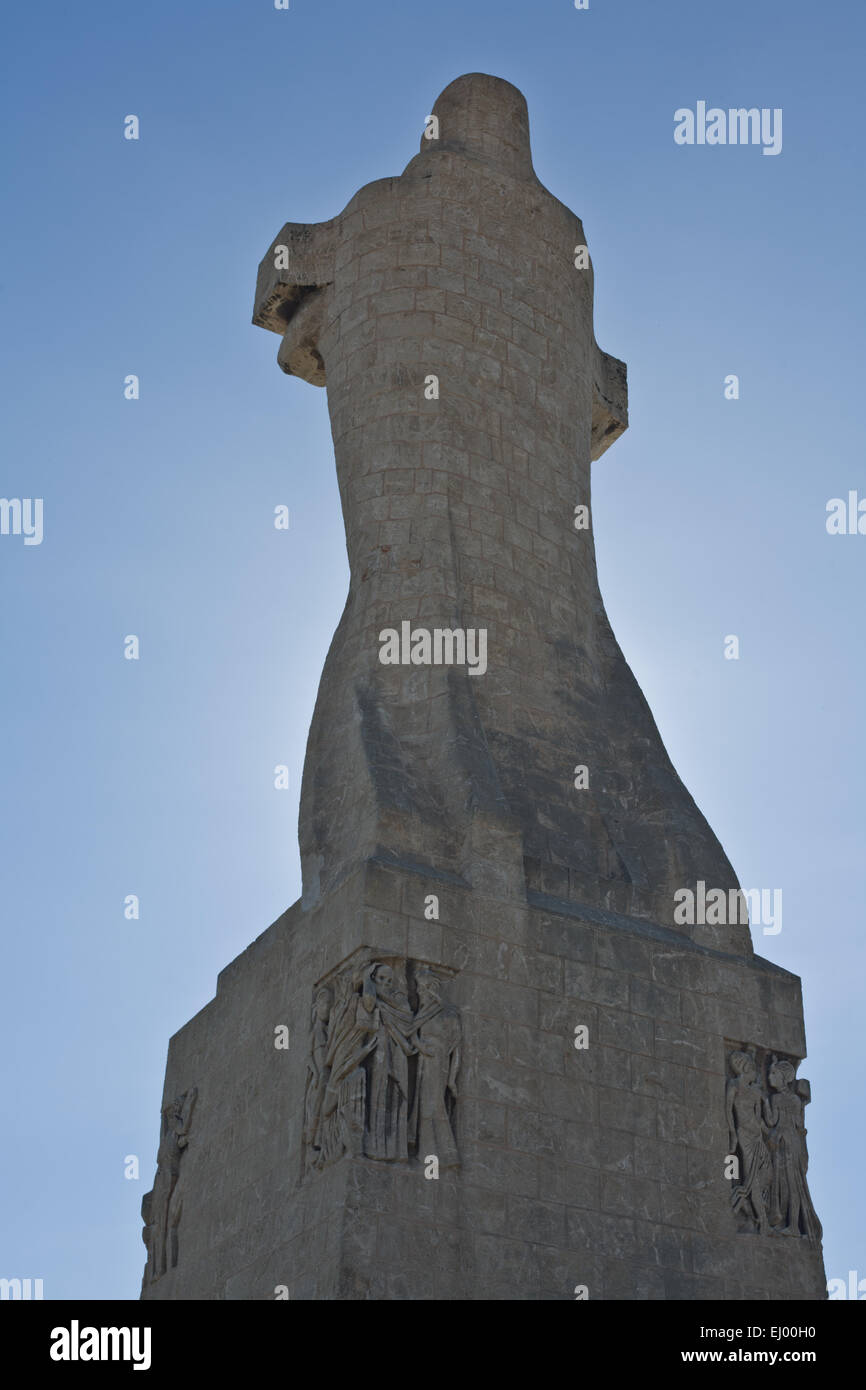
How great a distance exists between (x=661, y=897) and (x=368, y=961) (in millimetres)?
2819

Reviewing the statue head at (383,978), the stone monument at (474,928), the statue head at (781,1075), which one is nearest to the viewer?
the stone monument at (474,928)

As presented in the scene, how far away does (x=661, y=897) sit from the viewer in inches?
528

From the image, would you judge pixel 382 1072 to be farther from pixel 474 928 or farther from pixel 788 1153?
pixel 788 1153

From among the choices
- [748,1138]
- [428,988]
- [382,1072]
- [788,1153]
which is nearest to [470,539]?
[428,988]

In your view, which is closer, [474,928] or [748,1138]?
[474,928]

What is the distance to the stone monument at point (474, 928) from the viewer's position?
37.4 ft

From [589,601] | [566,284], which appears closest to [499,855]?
[589,601]

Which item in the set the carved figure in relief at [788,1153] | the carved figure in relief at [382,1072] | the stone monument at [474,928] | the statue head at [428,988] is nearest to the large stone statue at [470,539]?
the stone monument at [474,928]

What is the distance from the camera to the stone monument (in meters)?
11.4

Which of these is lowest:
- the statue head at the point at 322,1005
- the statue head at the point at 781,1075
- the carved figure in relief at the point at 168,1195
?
the carved figure in relief at the point at 168,1195

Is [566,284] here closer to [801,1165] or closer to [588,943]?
[588,943]

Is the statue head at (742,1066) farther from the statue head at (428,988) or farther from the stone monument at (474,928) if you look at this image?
the statue head at (428,988)

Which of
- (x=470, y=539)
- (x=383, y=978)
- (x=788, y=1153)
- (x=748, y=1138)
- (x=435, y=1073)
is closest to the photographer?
(x=435, y=1073)

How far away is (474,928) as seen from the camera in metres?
12.1
